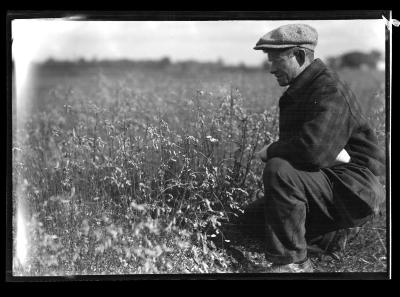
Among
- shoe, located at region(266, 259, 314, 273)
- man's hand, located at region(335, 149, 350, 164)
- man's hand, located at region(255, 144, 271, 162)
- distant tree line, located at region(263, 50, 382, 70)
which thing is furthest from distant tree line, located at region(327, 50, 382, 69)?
shoe, located at region(266, 259, 314, 273)

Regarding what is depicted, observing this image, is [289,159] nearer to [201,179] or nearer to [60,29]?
[201,179]

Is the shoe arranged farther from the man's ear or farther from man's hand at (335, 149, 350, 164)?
the man's ear

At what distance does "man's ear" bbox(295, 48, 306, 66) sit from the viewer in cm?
594

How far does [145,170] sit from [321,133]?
54.0 inches

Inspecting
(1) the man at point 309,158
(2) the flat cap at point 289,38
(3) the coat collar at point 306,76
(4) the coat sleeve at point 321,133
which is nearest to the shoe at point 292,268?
(1) the man at point 309,158

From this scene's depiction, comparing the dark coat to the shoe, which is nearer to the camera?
the dark coat

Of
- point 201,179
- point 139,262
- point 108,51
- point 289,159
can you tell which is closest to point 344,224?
point 289,159

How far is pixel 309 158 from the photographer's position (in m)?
5.90

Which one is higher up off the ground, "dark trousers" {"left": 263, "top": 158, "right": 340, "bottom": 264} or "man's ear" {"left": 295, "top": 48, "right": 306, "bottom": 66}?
"man's ear" {"left": 295, "top": 48, "right": 306, "bottom": 66}

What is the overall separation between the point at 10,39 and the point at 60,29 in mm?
392

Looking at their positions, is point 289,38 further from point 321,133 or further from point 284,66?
point 321,133

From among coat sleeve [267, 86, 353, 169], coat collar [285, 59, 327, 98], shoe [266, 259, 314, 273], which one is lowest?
shoe [266, 259, 314, 273]

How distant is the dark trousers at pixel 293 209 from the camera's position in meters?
5.91

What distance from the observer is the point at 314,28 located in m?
6.00
